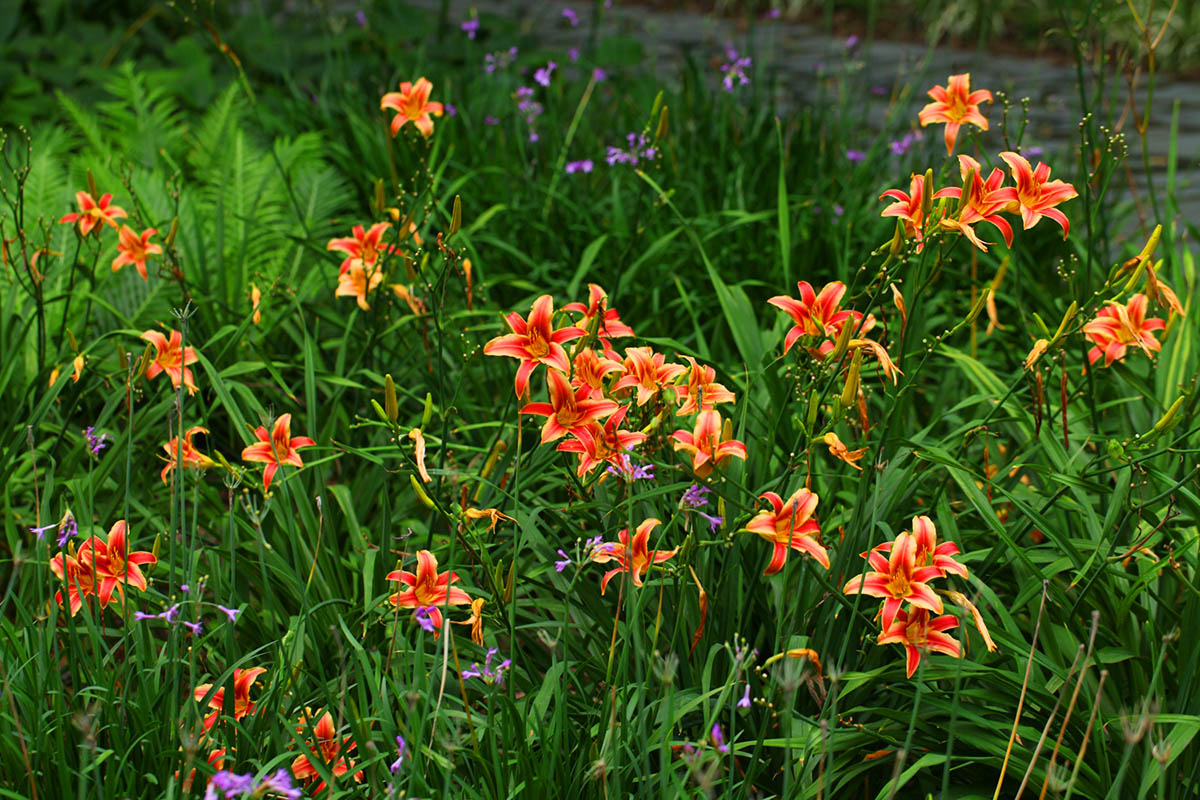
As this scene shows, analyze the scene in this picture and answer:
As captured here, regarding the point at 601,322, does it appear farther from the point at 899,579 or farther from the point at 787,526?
the point at 899,579

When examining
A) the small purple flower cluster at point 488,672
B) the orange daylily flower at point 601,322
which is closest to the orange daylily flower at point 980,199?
the orange daylily flower at point 601,322

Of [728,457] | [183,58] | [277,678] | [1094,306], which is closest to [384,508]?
[277,678]

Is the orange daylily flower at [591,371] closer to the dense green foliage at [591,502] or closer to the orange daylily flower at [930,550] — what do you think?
the dense green foliage at [591,502]

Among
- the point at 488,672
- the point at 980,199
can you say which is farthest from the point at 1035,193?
the point at 488,672

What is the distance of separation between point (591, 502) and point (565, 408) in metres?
0.23

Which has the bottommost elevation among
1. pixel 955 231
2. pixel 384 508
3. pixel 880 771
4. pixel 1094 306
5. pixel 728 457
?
pixel 880 771

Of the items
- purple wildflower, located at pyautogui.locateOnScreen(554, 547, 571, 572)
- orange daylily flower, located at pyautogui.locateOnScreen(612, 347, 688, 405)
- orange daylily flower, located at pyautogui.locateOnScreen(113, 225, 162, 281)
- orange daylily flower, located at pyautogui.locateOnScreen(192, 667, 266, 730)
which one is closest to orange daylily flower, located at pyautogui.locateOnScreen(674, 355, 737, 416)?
orange daylily flower, located at pyautogui.locateOnScreen(612, 347, 688, 405)

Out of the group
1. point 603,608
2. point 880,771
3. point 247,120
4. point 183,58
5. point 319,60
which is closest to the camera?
point 880,771

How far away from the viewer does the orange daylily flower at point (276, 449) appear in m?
1.72

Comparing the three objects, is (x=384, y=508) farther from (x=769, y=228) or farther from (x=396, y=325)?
(x=769, y=228)

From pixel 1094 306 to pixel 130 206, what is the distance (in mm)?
2629

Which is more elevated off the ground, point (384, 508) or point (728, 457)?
point (728, 457)

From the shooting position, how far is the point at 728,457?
1582mm

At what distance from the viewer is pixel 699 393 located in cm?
157
